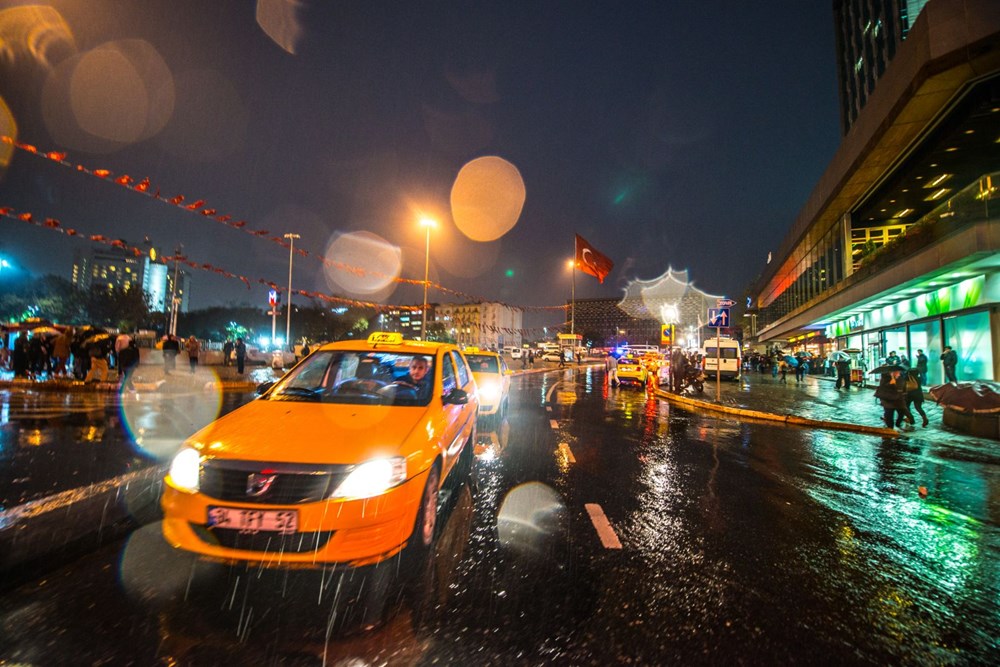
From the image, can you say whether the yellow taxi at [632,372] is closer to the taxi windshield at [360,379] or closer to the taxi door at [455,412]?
the taxi door at [455,412]

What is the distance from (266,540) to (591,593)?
2.11m

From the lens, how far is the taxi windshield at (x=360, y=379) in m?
4.22

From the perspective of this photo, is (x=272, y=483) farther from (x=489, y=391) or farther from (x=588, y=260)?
(x=588, y=260)

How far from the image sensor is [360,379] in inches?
196

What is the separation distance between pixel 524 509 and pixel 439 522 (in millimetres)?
962

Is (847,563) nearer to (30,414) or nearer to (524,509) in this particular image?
(524,509)

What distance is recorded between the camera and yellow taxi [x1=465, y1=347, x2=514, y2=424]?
9.73 m

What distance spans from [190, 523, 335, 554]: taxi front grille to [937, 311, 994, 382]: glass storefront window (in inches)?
856

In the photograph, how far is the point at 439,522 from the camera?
412 centimetres

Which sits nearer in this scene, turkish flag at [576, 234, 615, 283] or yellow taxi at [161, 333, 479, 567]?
yellow taxi at [161, 333, 479, 567]

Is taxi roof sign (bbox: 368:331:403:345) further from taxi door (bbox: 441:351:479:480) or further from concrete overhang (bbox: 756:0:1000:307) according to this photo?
concrete overhang (bbox: 756:0:1000:307)

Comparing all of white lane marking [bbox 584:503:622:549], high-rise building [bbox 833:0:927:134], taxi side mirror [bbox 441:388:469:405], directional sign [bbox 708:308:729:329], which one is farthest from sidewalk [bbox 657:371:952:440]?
high-rise building [bbox 833:0:927:134]

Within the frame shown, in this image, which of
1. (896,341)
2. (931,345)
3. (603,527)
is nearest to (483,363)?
(603,527)

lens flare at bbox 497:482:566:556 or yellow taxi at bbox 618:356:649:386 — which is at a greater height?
yellow taxi at bbox 618:356:649:386
